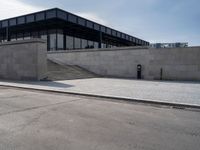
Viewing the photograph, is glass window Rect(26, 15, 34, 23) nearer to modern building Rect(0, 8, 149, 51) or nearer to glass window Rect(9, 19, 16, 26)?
modern building Rect(0, 8, 149, 51)

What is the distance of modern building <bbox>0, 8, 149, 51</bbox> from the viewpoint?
26.6m

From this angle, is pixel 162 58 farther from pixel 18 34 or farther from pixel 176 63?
pixel 18 34

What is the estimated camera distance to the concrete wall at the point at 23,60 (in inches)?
607

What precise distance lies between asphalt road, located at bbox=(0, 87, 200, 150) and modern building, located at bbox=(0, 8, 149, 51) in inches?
837

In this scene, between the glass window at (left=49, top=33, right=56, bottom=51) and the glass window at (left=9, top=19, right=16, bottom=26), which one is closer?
the glass window at (left=49, top=33, right=56, bottom=51)

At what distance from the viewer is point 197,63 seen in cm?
1605

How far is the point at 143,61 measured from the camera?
1847 cm

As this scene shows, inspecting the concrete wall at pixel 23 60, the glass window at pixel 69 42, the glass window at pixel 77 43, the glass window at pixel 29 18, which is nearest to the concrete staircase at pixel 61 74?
the concrete wall at pixel 23 60

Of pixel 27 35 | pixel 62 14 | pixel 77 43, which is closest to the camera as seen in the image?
pixel 62 14

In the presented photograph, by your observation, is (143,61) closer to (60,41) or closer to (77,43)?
(60,41)

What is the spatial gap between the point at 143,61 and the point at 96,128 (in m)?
14.6

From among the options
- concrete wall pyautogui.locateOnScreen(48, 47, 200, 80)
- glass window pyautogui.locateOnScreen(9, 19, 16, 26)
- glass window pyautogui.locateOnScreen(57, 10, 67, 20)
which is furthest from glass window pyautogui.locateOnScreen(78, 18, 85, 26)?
glass window pyautogui.locateOnScreen(9, 19, 16, 26)

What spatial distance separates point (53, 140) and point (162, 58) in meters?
15.1

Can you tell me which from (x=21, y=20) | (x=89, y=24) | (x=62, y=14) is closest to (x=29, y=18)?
(x=21, y=20)
